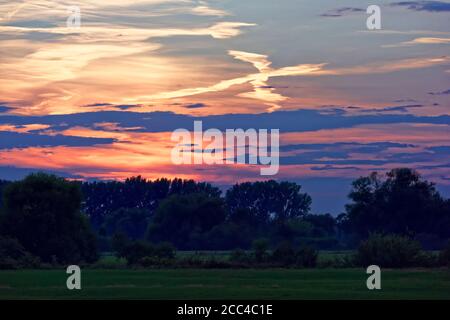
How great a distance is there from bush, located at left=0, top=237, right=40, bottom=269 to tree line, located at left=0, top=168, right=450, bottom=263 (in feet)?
0.30

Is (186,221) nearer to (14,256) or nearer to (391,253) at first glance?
(14,256)

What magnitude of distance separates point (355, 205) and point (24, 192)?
119 ft

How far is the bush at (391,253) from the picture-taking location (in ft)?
226

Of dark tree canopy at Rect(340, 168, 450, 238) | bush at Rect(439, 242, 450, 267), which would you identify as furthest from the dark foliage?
bush at Rect(439, 242, 450, 267)

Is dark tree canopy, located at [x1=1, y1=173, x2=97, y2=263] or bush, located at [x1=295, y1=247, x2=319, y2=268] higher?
dark tree canopy, located at [x1=1, y1=173, x2=97, y2=263]

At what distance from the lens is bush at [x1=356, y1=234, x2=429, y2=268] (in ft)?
226

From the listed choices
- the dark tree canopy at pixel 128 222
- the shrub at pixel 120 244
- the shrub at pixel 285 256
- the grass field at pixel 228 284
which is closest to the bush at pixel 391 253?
the shrub at pixel 285 256

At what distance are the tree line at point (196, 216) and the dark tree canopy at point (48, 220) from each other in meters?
0.08

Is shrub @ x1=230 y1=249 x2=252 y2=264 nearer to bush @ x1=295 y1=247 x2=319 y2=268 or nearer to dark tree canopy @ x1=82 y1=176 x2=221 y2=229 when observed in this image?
bush @ x1=295 y1=247 x2=319 y2=268

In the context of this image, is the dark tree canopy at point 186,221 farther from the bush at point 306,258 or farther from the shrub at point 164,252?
the bush at point 306,258

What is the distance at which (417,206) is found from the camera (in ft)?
321

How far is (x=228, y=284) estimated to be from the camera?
165ft

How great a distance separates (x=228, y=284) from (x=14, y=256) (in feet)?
81.5
